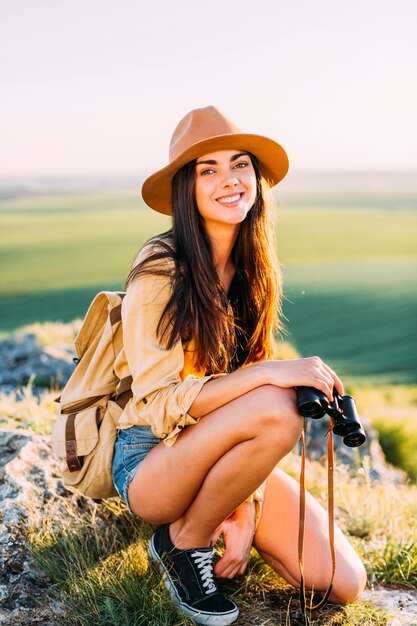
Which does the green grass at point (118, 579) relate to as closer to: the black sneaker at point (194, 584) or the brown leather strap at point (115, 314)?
the black sneaker at point (194, 584)

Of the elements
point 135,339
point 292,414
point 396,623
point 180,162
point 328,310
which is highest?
point 180,162

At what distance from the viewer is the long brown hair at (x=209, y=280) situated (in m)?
3.21

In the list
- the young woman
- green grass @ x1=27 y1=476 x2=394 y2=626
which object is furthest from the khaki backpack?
green grass @ x1=27 y1=476 x2=394 y2=626

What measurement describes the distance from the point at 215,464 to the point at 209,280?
833 millimetres

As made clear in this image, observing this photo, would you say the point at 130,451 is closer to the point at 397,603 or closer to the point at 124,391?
the point at 124,391

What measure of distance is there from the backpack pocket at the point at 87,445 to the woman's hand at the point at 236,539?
1.88 ft

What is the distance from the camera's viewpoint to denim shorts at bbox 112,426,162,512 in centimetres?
322

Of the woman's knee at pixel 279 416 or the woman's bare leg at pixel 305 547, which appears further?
the woman's bare leg at pixel 305 547

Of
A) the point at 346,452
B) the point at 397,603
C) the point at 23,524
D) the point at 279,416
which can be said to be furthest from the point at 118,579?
the point at 346,452

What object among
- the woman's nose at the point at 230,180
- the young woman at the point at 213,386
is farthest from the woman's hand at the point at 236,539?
the woman's nose at the point at 230,180

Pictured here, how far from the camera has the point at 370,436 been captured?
7.47m

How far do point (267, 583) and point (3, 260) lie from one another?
2993 cm

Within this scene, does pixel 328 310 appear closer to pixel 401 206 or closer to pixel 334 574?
pixel 334 574

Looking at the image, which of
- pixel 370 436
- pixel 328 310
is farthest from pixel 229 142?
pixel 328 310
